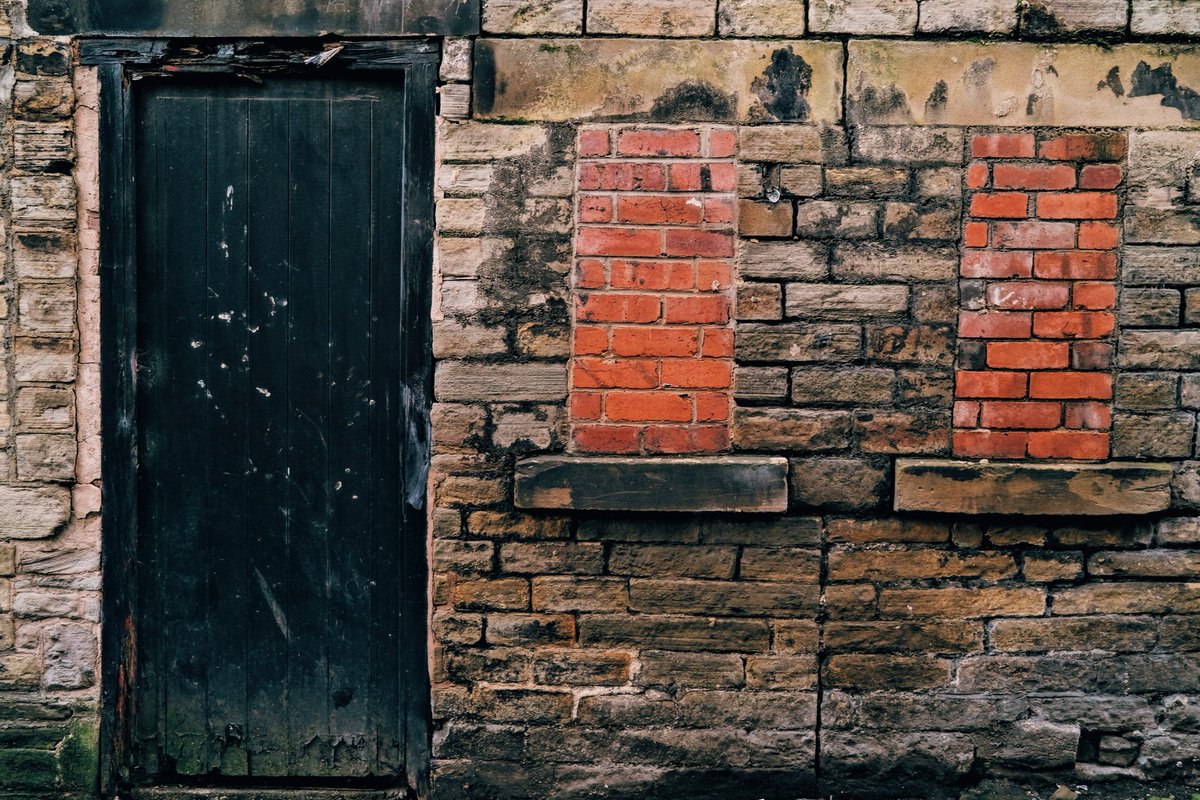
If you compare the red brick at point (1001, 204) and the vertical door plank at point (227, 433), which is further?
the vertical door plank at point (227, 433)

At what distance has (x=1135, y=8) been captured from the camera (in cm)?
237

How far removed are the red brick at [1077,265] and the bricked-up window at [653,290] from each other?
2.83 ft

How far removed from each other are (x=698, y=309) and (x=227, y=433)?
4.80 feet

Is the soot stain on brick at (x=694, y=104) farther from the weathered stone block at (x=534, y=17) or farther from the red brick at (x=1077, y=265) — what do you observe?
the red brick at (x=1077, y=265)

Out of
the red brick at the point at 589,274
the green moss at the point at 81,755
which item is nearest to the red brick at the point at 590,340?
the red brick at the point at 589,274

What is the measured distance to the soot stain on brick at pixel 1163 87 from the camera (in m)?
2.37

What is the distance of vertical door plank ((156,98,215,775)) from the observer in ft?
8.40

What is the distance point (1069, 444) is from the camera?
242 centimetres

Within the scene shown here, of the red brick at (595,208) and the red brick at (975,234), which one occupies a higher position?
the red brick at (595,208)

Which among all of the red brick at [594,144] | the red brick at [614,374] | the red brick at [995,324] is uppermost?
the red brick at [594,144]

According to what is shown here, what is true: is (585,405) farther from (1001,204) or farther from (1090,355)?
(1090,355)

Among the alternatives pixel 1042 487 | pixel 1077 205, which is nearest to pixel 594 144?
pixel 1077 205

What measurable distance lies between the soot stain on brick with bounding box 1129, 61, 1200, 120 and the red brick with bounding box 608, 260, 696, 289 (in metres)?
1.32

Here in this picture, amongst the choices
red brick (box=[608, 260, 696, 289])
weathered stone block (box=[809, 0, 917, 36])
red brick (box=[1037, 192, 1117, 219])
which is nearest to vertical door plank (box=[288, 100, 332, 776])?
red brick (box=[608, 260, 696, 289])
